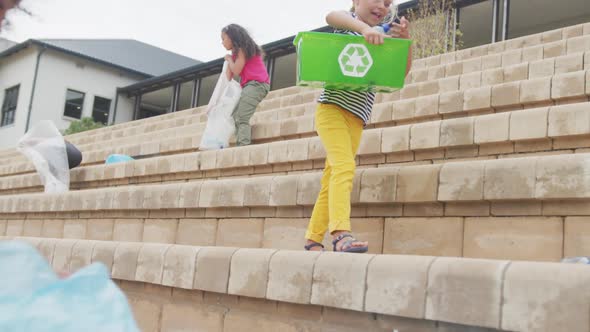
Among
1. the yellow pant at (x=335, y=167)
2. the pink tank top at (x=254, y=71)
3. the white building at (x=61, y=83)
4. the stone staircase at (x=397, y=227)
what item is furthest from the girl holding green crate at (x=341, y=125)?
the white building at (x=61, y=83)

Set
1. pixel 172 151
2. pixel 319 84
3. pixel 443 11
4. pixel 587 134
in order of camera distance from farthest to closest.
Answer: pixel 443 11, pixel 172 151, pixel 587 134, pixel 319 84

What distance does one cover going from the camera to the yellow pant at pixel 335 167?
9.55 feet

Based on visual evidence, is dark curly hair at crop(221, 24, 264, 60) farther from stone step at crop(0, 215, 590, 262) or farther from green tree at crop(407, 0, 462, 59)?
green tree at crop(407, 0, 462, 59)

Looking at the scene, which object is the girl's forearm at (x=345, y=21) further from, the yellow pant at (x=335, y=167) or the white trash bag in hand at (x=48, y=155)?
the white trash bag in hand at (x=48, y=155)

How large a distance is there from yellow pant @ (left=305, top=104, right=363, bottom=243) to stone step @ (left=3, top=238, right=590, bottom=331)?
44 cm

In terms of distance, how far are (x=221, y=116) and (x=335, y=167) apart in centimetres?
331

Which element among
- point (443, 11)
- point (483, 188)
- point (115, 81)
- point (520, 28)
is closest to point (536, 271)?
point (483, 188)

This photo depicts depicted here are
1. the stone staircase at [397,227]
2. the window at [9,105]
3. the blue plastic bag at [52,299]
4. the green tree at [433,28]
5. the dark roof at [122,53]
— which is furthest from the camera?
the window at [9,105]

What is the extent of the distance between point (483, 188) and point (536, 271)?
1100 millimetres

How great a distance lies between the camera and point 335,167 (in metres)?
3.01

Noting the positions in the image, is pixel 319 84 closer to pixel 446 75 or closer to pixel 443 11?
pixel 446 75

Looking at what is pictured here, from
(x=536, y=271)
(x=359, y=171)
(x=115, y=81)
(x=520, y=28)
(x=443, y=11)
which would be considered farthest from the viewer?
(x=115, y=81)

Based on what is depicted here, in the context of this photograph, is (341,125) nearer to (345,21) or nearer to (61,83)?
(345,21)

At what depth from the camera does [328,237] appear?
11.5 ft
